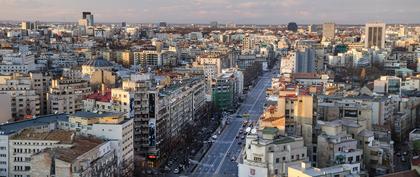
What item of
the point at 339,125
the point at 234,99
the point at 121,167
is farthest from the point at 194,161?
the point at 234,99

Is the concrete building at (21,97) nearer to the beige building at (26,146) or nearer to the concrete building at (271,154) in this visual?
the beige building at (26,146)

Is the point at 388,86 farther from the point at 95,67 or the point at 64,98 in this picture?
the point at 95,67

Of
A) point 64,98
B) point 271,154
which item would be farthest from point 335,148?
point 64,98

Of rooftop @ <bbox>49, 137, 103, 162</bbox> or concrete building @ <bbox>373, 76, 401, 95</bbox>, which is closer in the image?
rooftop @ <bbox>49, 137, 103, 162</bbox>

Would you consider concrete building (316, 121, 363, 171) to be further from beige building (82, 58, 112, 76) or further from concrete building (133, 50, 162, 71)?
concrete building (133, 50, 162, 71)

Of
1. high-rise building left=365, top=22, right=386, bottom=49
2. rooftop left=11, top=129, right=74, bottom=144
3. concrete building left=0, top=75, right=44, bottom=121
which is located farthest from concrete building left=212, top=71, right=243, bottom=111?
high-rise building left=365, top=22, right=386, bottom=49

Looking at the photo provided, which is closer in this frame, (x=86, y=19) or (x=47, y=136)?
(x=47, y=136)
